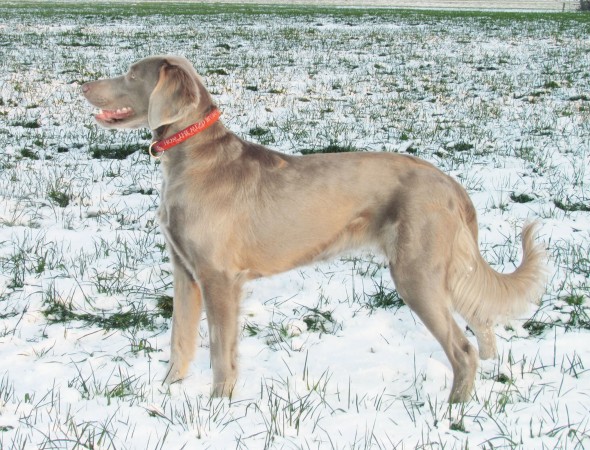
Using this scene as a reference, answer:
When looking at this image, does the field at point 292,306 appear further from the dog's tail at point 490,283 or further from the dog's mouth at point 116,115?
the dog's mouth at point 116,115

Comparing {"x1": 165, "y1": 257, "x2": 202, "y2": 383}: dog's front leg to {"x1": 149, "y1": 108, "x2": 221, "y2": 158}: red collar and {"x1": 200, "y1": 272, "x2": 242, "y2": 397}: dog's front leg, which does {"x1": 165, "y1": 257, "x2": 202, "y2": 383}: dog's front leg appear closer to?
{"x1": 200, "y1": 272, "x2": 242, "y2": 397}: dog's front leg

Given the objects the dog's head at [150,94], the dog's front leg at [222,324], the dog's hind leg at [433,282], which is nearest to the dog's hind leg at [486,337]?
the dog's hind leg at [433,282]

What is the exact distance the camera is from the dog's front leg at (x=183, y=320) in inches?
142

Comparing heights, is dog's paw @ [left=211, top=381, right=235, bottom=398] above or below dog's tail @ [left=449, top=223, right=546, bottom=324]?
below

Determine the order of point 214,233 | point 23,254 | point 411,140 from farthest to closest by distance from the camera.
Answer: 1. point 411,140
2. point 23,254
3. point 214,233

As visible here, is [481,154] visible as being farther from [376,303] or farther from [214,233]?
[214,233]

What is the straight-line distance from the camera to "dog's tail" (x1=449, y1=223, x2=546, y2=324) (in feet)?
11.4

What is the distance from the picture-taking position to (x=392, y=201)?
3.39m

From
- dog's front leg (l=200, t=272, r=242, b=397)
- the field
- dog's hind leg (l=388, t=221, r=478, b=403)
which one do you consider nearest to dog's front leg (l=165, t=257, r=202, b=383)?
the field

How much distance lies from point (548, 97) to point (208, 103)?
9379mm

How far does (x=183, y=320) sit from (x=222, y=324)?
0.38 metres

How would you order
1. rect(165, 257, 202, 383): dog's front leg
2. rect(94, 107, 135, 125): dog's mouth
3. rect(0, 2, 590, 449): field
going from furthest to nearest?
rect(94, 107, 135, 125): dog's mouth
rect(165, 257, 202, 383): dog's front leg
rect(0, 2, 590, 449): field

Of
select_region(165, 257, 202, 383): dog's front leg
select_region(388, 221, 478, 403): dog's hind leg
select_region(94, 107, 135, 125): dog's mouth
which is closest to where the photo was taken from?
select_region(388, 221, 478, 403): dog's hind leg

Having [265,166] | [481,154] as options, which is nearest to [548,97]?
[481,154]
